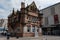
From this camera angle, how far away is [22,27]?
117ft

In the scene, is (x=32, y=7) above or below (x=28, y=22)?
above

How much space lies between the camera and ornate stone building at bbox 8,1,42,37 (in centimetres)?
3578

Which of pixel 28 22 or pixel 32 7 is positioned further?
pixel 32 7

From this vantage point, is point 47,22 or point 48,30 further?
point 47,22

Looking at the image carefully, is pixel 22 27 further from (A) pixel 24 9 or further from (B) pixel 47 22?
(B) pixel 47 22

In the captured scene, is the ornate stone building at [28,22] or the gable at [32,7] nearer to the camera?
the ornate stone building at [28,22]

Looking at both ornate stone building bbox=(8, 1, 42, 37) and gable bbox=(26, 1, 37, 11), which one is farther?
gable bbox=(26, 1, 37, 11)

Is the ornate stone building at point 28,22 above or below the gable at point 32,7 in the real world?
below

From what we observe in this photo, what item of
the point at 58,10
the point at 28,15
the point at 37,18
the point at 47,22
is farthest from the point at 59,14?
the point at 28,15

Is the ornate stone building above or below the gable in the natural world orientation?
below

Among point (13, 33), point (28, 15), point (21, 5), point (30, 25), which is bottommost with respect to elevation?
point (13, 33)

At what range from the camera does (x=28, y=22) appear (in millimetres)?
36531

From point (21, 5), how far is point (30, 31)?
8.51 m

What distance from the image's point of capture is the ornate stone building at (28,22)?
1409 inches
